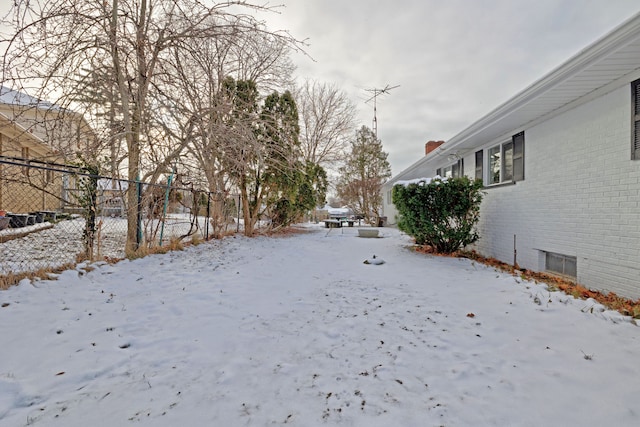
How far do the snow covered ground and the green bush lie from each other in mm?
2805

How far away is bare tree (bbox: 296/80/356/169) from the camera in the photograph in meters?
20.6

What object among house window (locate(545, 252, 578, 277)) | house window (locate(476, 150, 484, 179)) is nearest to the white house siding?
house window (locate(545, 252, 578, 277))

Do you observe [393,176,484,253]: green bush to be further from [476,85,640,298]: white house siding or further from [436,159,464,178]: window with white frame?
[436,159,464,178]: window with white frame

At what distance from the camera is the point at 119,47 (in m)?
4.23

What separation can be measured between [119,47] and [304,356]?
510 centimetres

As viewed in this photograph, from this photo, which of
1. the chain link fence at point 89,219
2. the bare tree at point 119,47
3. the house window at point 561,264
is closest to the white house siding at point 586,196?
the house window at point 561,264

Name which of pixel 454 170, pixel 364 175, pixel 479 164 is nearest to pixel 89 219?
pixel 479 164

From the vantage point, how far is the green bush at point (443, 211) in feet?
21.5

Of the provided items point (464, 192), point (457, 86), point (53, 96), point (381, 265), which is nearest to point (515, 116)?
point (464, 192)

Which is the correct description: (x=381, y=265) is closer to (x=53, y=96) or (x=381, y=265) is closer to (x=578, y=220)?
(x=578, y=220)

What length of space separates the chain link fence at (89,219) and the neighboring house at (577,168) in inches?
270

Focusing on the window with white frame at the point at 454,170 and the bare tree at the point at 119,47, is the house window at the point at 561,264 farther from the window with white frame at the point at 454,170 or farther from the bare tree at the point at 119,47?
the bare tree at the point at 119,47

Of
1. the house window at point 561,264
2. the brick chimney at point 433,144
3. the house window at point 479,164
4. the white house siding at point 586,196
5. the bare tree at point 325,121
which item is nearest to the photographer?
the white house siding at point 586,196

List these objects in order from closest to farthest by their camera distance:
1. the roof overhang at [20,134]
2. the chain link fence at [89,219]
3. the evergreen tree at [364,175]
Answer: the roof overhang at [20,134]
the chain link fence at [89,219]
the evergreen tree at [364,175]
